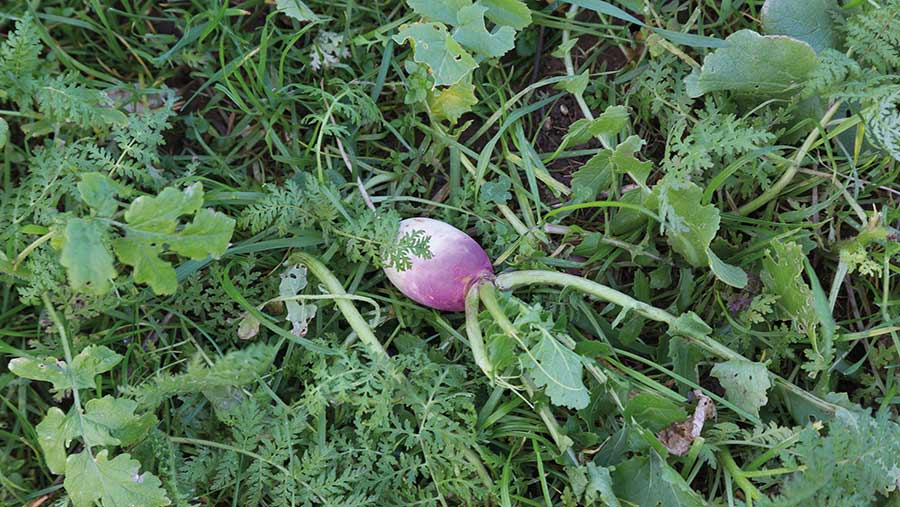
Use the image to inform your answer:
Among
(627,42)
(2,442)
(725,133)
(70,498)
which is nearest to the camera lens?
(70,498)

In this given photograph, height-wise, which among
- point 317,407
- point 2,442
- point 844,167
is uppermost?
point 844,167

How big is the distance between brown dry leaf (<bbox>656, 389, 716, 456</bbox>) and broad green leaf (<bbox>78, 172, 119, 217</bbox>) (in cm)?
148

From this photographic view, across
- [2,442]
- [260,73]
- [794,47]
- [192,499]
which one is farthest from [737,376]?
[2,442]

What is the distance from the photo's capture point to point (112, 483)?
1.92m

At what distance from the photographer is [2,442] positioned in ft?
7.59

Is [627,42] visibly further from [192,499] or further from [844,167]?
[192,499]

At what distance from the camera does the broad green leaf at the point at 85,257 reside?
1674 millimetres

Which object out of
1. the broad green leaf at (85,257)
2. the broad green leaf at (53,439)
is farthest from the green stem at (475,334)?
the broad green leaf at (53,439)

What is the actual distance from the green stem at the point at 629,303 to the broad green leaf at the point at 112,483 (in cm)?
102

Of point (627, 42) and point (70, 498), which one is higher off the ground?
point (627, 42)

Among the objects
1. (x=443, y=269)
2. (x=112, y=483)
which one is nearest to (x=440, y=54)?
(x=443, y=269)

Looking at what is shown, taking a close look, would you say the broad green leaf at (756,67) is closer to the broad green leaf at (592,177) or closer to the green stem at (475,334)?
the broad green leaf at (592,177)

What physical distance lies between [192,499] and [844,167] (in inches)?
81.6

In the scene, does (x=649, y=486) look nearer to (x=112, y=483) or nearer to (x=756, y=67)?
(x=756, y=67)
